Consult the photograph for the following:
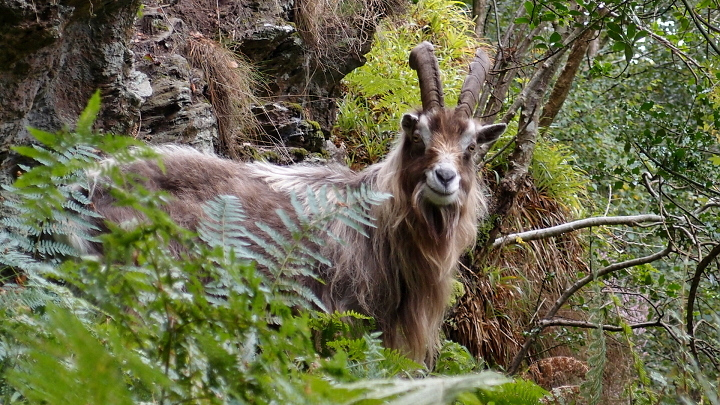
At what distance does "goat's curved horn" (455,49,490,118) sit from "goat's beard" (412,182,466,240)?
0.67m

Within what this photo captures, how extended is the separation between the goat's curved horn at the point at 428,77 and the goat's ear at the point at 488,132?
33cm

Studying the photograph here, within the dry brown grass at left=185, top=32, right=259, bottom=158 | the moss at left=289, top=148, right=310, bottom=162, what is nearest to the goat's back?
the dry brown grass at left=185, top=32, right=259, bottom=158

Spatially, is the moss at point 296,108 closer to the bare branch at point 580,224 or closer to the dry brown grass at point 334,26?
the dry brown grass at point 334,26

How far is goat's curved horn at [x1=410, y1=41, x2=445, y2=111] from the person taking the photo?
209 inches

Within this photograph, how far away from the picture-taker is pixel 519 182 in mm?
6250

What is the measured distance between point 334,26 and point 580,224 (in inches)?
152

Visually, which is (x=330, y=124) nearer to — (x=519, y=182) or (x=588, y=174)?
(x=519, y=182)

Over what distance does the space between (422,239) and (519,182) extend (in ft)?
5.38

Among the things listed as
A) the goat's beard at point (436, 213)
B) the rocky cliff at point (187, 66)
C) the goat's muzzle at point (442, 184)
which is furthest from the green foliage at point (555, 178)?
the goat's muzzle at point (442, 184)

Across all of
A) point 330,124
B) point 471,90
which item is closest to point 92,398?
point 471,90

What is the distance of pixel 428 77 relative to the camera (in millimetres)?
5410

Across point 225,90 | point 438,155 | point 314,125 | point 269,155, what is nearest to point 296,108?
point 314,125

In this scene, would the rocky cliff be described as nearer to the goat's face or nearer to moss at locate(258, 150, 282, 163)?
moss at locate(258, 150, 282, 163)

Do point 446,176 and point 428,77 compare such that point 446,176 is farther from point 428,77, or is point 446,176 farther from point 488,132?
point 428,77
